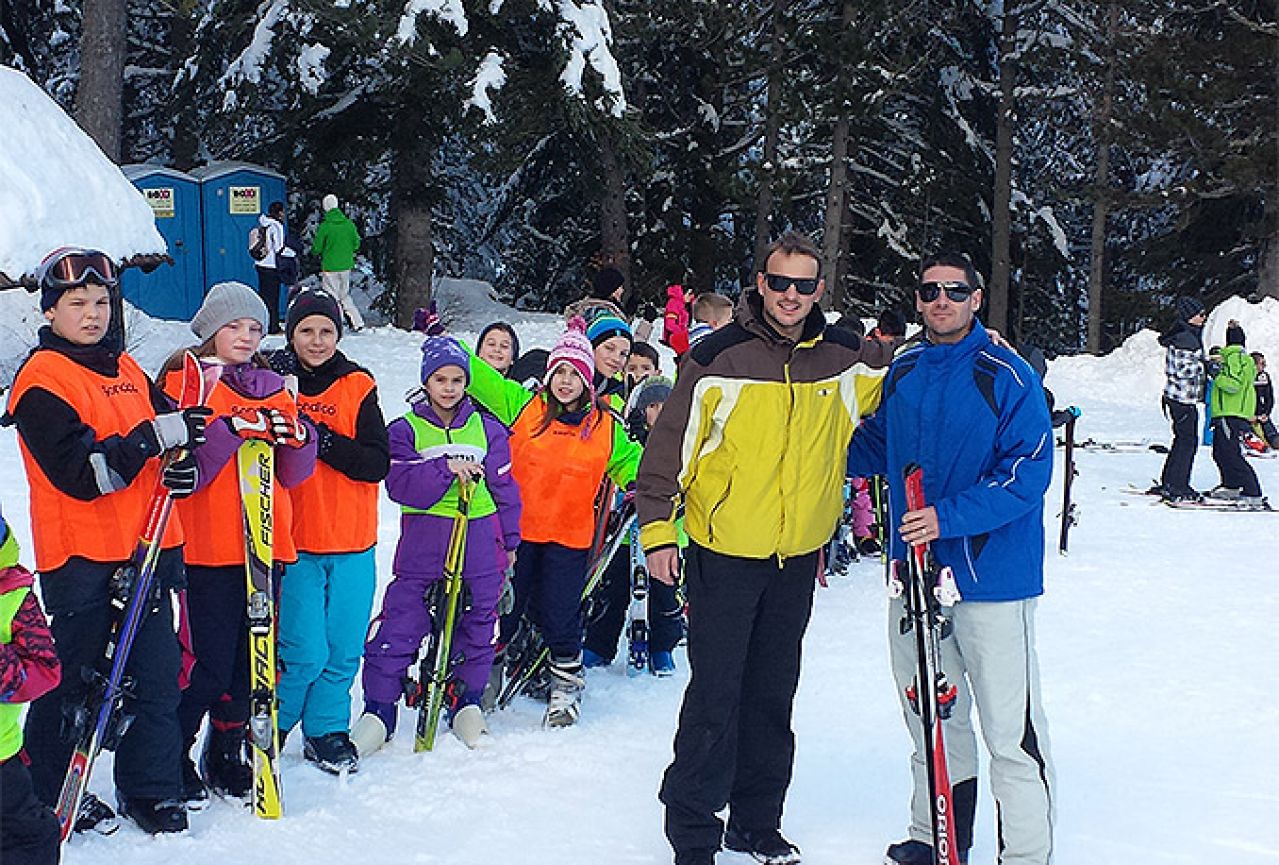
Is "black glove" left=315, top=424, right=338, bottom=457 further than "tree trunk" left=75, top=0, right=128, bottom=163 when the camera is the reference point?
No

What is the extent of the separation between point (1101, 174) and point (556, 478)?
2329 centimetres

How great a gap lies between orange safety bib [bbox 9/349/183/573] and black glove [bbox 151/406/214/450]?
146 millimetres

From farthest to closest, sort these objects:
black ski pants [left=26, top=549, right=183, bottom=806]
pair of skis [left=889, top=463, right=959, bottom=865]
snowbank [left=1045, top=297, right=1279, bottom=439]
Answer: snowbank [left=1045, top=297, right=1279, bottom=439] → black ski pants [left=26, top=549, right=183, bottom=806] → pair of skis [left=889, top=463, right=959, bottom=865]

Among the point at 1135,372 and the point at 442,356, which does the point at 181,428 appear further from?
the point at 1135,372

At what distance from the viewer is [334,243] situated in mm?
17016

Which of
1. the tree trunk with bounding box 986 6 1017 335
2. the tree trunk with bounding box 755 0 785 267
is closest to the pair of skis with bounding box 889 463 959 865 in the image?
the tree trunk with bounding box 755 0 785 267

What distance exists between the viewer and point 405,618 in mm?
5438

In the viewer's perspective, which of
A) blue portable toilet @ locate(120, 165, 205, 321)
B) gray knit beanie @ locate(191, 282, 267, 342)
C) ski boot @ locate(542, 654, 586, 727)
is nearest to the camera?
gray knit beanie @ locate(191, 282, 267, 342)

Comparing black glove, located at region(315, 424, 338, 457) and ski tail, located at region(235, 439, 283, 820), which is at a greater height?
black glove, located at region(315, 424, 338, 457)

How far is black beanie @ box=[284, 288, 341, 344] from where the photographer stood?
496cm

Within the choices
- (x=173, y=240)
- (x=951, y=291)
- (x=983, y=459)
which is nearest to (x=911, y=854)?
(x=983, y=459)

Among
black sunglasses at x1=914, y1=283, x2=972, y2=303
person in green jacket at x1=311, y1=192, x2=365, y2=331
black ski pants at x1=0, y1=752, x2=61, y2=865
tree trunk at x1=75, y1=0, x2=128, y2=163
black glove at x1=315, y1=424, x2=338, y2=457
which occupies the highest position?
tree trunk at x1=75, y1=0, x2=128, y2=163

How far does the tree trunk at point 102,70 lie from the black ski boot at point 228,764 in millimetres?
13498

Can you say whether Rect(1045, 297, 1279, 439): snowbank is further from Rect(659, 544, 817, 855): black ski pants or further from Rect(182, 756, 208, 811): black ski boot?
Rect(182, 756, 208, 811): black ski boot
